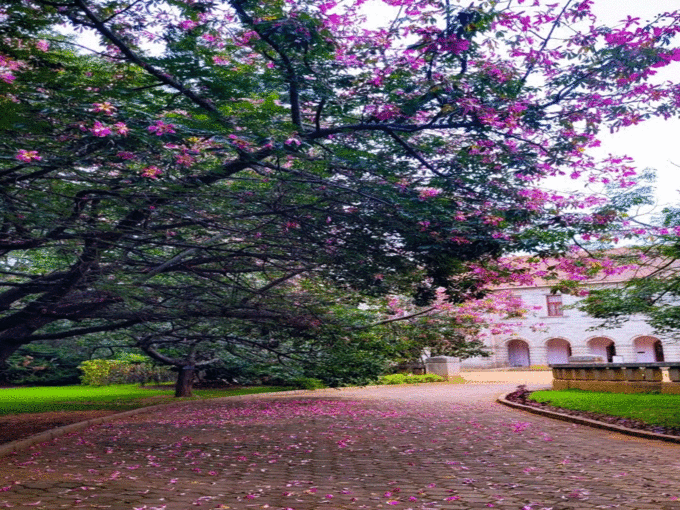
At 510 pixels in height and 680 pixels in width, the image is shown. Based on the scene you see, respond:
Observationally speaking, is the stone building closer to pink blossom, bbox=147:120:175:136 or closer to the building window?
the building window

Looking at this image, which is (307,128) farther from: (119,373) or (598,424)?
(119,373)

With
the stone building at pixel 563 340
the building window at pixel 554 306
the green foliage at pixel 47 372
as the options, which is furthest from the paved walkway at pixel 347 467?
the building window at pixel 554 306

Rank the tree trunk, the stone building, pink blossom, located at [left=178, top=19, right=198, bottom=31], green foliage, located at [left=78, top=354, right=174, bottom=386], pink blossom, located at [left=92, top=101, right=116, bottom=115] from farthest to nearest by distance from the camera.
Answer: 1. the stone building
2. green foliage, located at [left=78, top=354, right=174, bottom=386]
3. the tree trunk
4. pink blossom, located at [left=178, top=19, right=198, bottom=31]
5. pink blossom, located at [left=92, top=101, right=116, bottom=115]

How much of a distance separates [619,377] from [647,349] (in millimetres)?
32333

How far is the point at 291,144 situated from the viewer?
7371 mm

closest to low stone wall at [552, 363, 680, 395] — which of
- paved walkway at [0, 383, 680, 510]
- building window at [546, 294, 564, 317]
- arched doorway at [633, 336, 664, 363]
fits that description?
paved walkway at [0, 383, 680, 510]

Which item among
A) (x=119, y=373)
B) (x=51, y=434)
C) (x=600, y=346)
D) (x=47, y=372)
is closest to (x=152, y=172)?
(x=51, y=434)

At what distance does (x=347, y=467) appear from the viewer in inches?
318

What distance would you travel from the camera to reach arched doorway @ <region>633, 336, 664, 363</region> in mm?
47656

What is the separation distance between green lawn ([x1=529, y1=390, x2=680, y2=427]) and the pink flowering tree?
468 centimetres

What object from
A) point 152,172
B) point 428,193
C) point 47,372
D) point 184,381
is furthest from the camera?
point 47,372

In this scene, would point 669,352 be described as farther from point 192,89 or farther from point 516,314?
point 192,89

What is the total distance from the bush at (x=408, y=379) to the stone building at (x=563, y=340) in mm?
14180

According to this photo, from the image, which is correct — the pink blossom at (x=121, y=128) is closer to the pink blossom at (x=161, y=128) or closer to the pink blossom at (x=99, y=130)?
the pink blossom at (x=99, y=130)
